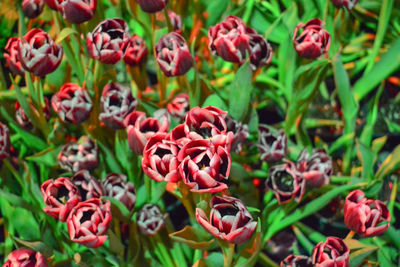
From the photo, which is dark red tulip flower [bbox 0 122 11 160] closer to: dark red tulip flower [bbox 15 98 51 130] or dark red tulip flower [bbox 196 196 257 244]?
dark red tulip flower [bbox 15 98 51 130]

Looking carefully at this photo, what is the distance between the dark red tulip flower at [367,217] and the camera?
450 mm

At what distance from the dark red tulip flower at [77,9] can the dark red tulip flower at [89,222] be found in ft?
0.56

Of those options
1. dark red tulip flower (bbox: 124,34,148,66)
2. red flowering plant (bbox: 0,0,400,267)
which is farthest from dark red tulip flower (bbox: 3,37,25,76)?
dark red tulip flower (bbox: 124,34,148,66)

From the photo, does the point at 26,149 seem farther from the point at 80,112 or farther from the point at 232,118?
the point at 232,118

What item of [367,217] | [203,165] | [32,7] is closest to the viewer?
[203,165]

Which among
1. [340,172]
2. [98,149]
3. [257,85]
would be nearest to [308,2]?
[257,85]

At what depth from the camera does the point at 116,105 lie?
51 centimetres

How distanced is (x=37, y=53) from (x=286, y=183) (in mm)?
266

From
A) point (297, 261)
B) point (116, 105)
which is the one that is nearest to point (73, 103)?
point (116, 105)

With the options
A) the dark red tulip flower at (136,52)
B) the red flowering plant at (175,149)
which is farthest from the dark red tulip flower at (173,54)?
the dark red tulip flower at (136,52)

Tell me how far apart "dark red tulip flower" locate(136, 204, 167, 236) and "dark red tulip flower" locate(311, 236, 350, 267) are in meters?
0.16

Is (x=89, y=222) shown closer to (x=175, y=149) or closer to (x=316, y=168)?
(x=175, y=149)

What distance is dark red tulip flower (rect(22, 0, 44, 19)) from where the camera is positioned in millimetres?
Answer: 551

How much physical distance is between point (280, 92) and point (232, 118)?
31 cm
